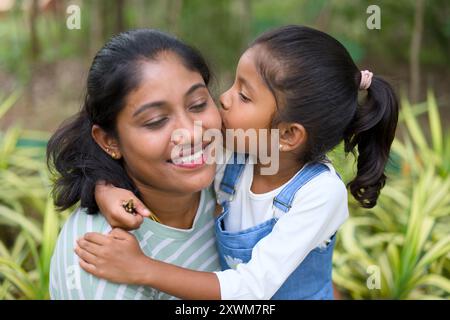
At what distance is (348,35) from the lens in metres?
5.27

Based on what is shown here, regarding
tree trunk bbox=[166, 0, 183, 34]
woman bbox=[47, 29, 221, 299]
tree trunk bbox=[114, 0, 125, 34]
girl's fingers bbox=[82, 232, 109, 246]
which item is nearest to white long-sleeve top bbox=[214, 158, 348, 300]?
woman bbox=[47, 29, 221, 299]

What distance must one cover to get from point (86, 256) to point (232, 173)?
562mm

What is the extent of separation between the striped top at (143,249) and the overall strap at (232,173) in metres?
0.06

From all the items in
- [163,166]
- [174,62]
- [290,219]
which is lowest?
[290,219]

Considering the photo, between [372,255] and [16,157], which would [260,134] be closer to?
[372,255]

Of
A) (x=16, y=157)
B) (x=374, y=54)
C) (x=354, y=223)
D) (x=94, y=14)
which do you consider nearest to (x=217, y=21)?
(x=94, y=14)

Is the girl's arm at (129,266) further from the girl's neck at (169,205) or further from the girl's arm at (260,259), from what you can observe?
the girl's neck at (169,205)

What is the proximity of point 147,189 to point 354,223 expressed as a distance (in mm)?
1519

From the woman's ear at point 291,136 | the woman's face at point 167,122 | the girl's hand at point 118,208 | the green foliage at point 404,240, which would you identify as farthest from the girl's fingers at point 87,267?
the green foliage at point 404,240

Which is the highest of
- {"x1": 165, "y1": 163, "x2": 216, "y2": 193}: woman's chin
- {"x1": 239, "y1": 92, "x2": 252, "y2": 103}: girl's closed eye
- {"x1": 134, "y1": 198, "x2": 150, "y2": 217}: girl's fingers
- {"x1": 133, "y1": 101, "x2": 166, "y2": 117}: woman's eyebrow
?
{"x1": 133, "y1": 101, "x2": 166, "y2": 117}: woman's eyebrow

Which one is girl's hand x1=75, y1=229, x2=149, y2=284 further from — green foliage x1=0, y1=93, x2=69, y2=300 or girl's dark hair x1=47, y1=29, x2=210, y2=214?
green foliage x1=0, y1=93, x2=69, y2=300

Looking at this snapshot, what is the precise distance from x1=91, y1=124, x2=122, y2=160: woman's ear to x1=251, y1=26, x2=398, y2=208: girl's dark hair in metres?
0.46

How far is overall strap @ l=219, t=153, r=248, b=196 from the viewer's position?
1.97 metres

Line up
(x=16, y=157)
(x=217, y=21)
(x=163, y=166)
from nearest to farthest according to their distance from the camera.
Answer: (x=163, y=166), (x=16, y=157), (x=217, y=21)
